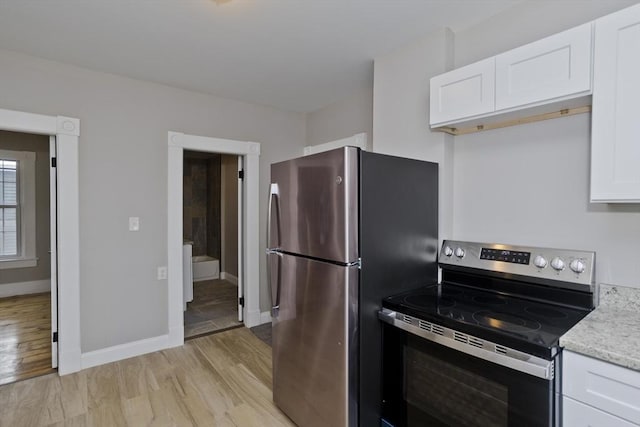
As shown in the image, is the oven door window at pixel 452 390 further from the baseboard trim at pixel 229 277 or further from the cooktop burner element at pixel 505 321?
the baseboard trim at pixel 229 277

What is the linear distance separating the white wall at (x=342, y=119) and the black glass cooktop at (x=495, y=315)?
1897 millimetres

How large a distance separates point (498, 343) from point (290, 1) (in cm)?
199

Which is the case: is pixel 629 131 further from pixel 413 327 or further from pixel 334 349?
pixel 334 349

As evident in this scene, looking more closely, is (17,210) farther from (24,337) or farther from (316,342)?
(316,342)

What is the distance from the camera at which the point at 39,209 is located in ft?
16.2

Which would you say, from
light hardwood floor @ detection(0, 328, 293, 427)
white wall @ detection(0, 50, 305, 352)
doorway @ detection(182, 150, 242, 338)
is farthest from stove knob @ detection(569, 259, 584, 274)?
doorway @ detection(182, 150, 242, 338)

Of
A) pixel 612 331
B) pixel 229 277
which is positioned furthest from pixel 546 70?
pixel 229 277

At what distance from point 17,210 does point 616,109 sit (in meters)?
6.74

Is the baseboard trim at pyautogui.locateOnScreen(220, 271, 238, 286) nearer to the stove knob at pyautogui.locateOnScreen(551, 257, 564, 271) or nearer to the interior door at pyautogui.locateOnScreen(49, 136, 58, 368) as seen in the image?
the interior door at pyautogui.locateOnScreen(49, 136, 58, 368)

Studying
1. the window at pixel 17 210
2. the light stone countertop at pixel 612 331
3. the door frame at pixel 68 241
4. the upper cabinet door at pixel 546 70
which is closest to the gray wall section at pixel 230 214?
the window at pixel 17 210

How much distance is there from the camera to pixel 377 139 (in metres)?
2.47

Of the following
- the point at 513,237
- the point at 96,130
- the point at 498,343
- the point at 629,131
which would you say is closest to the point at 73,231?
the point at 96,130

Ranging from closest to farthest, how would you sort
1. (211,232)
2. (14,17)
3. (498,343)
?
(498,343) < (14,17) < (211,232)

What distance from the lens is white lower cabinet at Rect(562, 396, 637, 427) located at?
1.07 m
